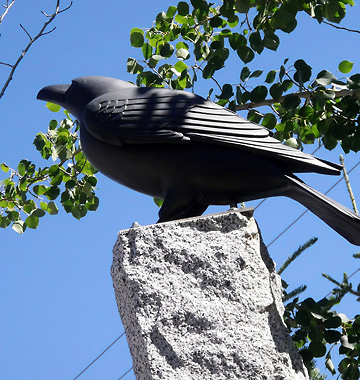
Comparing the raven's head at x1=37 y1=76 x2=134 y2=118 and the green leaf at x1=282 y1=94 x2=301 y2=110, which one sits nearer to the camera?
the raven's head at x1=37 y1=76 x2=134 y2=118

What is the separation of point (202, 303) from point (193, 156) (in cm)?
52

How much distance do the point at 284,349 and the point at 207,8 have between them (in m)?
2.29

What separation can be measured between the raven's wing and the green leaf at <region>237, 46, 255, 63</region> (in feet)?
4.25

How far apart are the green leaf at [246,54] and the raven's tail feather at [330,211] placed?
60.1 inches

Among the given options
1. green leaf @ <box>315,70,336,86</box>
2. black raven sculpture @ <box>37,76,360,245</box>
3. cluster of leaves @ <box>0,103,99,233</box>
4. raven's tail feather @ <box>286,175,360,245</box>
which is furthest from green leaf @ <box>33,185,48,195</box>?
raven's tail feather @ <box>286,175,360,245</box>

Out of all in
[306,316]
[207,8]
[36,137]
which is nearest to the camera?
[306,316]

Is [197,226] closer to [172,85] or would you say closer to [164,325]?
[164,325]

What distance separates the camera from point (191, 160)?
2.72 metres

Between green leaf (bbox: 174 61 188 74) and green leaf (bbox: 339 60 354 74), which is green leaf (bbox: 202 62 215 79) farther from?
green leaf (bbox: 339 60 354 74)

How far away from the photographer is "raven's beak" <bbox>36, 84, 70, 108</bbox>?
3186 mm

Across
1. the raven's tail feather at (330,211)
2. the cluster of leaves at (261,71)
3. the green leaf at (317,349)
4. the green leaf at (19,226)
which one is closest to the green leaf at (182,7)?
the cluster of leaves at (261,71)

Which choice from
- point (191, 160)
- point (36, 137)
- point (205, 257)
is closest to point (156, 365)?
point (205, 257)

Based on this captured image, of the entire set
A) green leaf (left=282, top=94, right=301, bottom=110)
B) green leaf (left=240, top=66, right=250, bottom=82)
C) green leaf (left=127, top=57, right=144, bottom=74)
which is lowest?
green leaf (left=282, top=94, right=301, bottom=110)

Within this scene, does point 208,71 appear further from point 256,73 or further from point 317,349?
point 317,349
